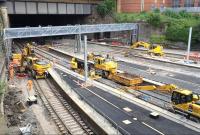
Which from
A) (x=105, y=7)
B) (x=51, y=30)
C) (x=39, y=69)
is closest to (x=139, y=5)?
(x=105, y=7)

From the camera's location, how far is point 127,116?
22859 millimetres

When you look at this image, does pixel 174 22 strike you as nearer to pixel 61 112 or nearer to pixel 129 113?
pixel 129 113

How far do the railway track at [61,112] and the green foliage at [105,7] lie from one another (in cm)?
4653

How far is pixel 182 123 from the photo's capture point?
21500mm

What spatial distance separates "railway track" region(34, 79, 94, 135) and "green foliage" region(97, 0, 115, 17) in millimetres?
46529

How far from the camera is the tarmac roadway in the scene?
66.3 ft

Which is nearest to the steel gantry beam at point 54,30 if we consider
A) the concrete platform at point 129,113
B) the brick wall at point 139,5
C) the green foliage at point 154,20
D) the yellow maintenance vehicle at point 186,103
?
the green foliage at point 154,20

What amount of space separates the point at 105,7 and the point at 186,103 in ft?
186

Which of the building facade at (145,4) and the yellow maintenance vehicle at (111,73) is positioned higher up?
the building facade at (145,4)

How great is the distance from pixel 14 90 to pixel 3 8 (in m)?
29.1

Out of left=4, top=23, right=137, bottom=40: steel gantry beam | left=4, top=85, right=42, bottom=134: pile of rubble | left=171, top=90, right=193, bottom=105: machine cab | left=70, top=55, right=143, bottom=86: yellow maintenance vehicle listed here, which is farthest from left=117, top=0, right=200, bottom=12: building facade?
left=4, top=85, right=42, bottom=134: pile of rubble

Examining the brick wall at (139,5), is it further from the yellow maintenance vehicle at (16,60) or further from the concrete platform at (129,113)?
the concrete platform at (129,113)

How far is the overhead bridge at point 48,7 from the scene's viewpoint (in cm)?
5984

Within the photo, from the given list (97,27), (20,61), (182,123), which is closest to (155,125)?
(182,123)
